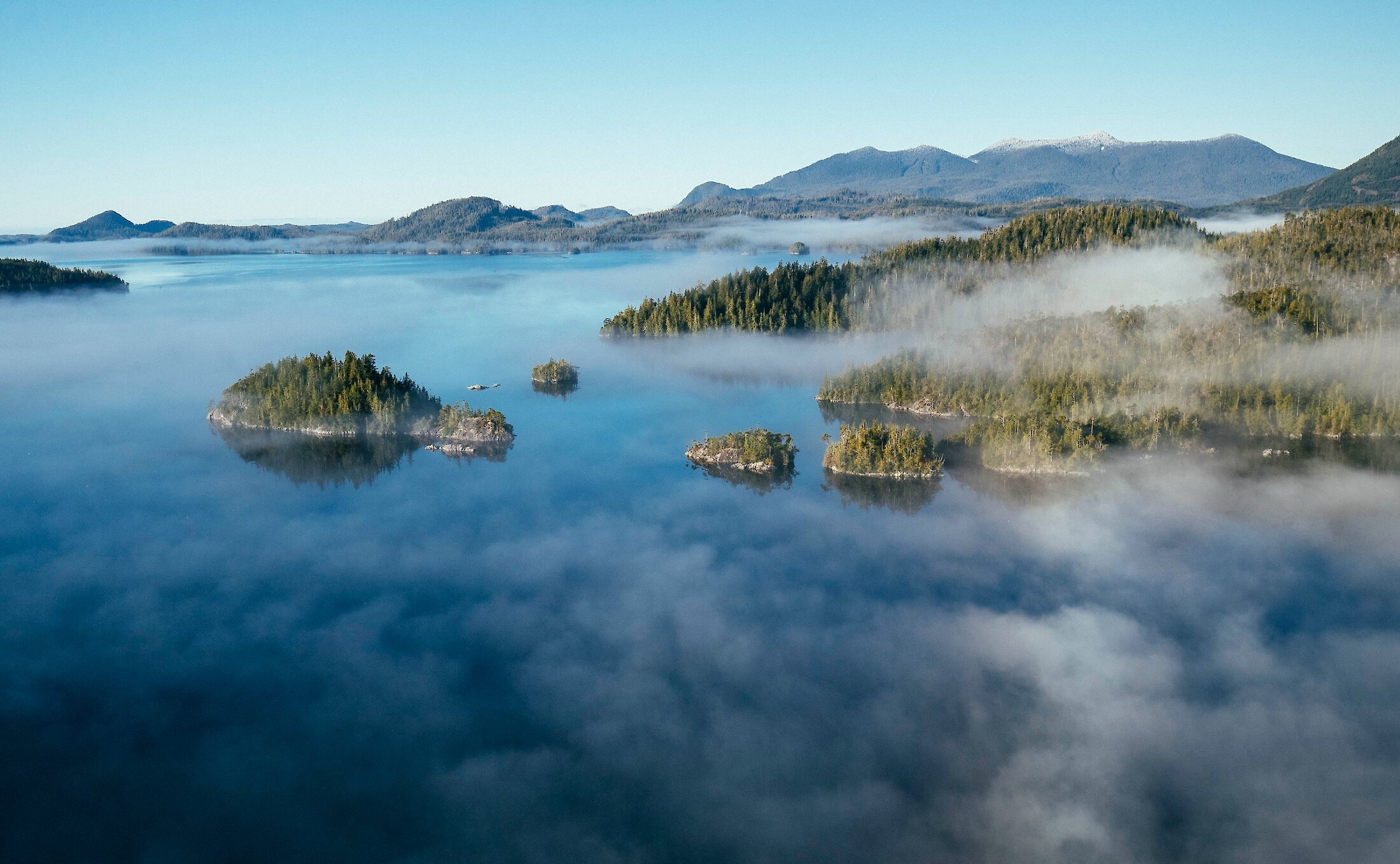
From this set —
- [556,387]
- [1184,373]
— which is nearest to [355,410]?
[556,387]

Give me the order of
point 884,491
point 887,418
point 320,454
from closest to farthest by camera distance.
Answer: point 884,491 < point 320,454 < point 887,418

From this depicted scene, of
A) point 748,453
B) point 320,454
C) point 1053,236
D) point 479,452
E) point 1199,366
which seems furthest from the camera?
point 1053,236

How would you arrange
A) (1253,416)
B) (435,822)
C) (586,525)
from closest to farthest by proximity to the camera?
1. (435,822)
2. (586,525)
3. (1253,416)

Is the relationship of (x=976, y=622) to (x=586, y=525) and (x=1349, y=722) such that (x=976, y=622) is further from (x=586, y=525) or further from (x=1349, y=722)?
(x=586, y=525)

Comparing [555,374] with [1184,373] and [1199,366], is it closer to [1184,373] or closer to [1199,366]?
[1184,373]

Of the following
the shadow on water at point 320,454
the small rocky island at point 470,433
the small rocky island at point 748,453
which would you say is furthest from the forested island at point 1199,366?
the shadow on water at point 320,454

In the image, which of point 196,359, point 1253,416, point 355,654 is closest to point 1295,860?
point 355,654

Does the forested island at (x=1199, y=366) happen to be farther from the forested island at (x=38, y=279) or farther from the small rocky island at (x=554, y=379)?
the forested island at (x=38, y=279)
